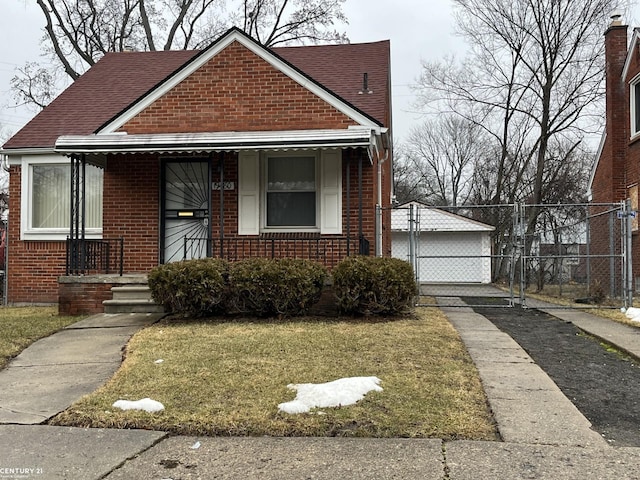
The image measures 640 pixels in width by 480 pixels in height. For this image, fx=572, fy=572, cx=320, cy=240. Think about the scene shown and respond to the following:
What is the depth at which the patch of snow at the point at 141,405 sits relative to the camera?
4.34 meters

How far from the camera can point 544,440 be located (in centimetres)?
375

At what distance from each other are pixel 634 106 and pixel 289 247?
11564 millimetres

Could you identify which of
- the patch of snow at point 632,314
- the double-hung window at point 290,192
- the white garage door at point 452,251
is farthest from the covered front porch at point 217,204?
the white garage door at point 452,251

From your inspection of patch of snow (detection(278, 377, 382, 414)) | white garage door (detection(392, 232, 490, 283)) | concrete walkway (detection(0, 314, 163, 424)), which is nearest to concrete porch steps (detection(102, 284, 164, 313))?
concrete walkway (detection(0, 314, 163, 424))

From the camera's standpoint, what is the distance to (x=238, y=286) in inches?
325

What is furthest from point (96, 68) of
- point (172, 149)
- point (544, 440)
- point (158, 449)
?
point (544, 440)

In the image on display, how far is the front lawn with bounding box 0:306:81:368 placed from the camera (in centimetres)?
680

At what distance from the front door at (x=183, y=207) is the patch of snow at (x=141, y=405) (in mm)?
6474

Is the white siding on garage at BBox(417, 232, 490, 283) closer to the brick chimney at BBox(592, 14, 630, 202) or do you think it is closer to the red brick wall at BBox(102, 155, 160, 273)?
the brick chimney at BBox(592, 14, 630, 202)

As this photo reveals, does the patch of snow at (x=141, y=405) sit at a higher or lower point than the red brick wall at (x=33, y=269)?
lower

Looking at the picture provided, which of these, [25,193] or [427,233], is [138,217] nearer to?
[25,193]

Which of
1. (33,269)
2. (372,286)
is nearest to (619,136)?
(372,286)

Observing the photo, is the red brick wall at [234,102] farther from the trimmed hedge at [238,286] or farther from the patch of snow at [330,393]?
the patch of snow at [330,393]

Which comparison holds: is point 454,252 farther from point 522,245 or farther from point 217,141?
point 217,141
